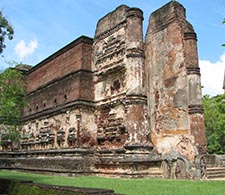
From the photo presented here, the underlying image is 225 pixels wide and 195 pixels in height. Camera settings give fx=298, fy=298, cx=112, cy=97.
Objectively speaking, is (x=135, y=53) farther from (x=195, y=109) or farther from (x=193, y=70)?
(x=195, y=109)

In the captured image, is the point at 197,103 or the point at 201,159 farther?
the point at 197,103

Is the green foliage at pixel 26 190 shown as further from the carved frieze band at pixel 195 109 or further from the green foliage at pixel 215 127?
the green foliage at pixel 215 127

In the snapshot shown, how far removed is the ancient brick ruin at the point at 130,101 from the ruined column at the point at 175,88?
0.04 metres

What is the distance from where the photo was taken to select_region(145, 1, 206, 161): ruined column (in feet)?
43.2

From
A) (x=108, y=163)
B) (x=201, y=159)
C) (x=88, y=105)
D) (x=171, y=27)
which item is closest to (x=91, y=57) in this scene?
(x=88, y=105)

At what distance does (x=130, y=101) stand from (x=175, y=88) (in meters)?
2.33

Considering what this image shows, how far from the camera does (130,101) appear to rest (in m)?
12.7

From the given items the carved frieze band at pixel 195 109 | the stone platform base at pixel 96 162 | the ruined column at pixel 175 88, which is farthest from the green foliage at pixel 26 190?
the carved frieze band at pixel 195 109

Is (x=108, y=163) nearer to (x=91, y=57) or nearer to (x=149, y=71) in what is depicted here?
(x=149, y=71)

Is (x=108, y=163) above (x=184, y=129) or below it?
below

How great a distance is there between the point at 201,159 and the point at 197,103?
2702 millimetres

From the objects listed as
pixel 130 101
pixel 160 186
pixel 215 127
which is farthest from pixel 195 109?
pixel 215 127

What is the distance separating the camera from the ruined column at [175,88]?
13172 mm

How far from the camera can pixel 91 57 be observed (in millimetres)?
16031
